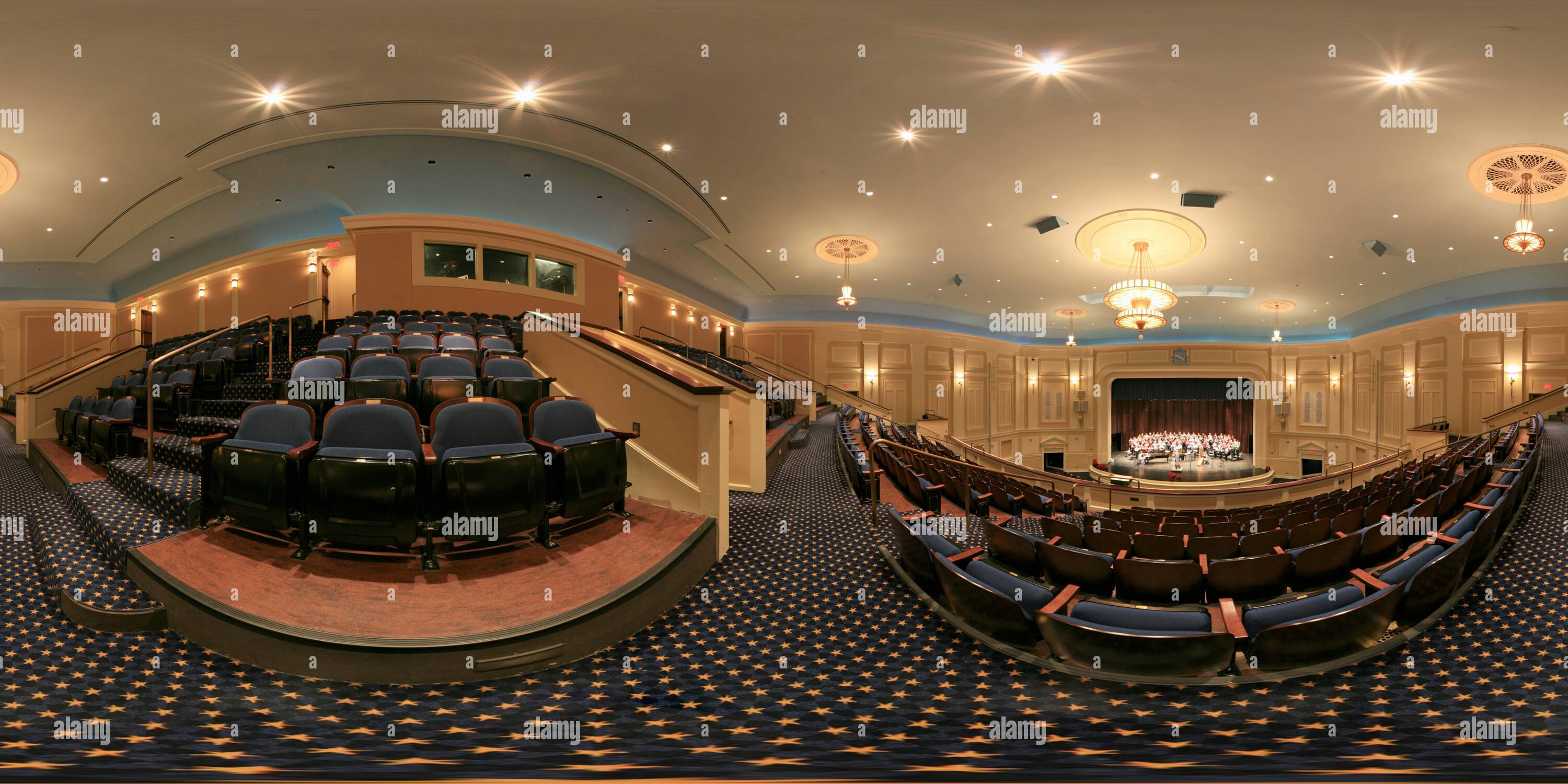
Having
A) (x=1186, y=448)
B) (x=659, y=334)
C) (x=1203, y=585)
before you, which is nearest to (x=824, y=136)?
(x=1203, y=585)

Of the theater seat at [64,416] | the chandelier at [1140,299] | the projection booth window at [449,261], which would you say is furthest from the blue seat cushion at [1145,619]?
the projection booth window at [449,261]

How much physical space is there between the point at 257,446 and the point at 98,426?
3554mm

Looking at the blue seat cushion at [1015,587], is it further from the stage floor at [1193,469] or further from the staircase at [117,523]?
the stage floor at [1193,469]

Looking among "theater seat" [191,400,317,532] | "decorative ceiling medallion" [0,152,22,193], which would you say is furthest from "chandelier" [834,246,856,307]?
"decorative ceiling medallion" [0,152,22,193]

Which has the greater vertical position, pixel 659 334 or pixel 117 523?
pixel 659 334

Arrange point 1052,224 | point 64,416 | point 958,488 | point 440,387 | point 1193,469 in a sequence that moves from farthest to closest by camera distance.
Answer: point 1193,469 → point 1052,224 → point 64,416 → point 958,488 → point 440,387

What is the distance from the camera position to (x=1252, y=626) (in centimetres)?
251

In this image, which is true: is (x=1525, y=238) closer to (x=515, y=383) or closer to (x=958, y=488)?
(x=958, y=488)

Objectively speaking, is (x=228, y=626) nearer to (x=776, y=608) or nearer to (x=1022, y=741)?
(x=776, y=608)

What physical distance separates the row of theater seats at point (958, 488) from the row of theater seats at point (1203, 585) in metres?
1.16

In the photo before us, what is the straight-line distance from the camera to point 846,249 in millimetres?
11078

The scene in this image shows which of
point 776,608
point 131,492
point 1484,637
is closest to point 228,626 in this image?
point 776,608

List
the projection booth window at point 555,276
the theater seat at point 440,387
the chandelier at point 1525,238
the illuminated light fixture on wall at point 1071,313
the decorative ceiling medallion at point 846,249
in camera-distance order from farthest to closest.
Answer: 1. the illuminated light fixture on wall at point 1071,313
2. the projection booth window at point 555,276
3. the decorative ceiling medallion at point 846,249
4. the chandelier at point 1525,238
5. the theater seat at point 440,387

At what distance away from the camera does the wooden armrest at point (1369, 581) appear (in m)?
2.80
